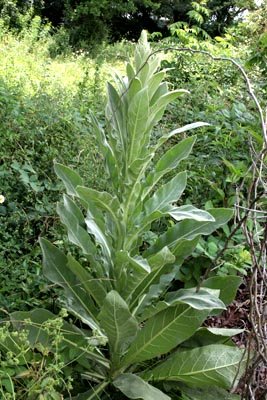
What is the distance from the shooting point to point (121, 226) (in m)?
2.25

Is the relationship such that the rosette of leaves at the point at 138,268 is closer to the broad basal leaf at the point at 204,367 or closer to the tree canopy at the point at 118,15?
the broad basal leaf at the point at 204,367

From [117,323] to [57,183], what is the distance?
1.53 meters

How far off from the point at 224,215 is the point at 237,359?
2.14 feet

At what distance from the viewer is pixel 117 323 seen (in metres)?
2.11

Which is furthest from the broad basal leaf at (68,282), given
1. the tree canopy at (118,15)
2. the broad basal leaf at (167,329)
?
the tree canopy at (118,15)

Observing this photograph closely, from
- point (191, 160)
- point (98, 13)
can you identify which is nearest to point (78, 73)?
point (191, 160)

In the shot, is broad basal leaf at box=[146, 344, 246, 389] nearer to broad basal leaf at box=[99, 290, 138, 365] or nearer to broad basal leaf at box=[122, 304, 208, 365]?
broad basal leaf at box=[122, 304, 208, 365]

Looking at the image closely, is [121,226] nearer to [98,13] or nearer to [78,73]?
[78,73]

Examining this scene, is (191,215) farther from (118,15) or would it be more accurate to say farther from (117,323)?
(118,15)

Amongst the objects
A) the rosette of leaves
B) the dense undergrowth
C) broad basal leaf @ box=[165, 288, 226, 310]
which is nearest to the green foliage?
the dense undergrowth

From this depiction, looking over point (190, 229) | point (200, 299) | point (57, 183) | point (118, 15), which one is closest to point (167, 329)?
point (200, 299)

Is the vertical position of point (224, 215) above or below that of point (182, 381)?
above

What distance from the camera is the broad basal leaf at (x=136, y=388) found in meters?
2.15

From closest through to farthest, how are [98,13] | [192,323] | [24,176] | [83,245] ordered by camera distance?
[192,323] < [83,245] < [24,176] < [98,13]
